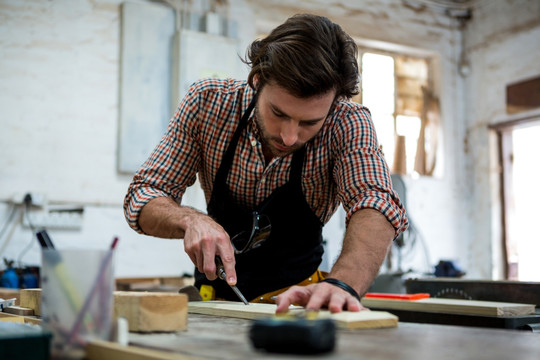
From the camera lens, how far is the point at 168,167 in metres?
1.91

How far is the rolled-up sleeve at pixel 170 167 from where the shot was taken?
1845mm

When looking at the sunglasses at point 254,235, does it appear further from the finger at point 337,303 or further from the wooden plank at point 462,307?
the finger at point 337,303

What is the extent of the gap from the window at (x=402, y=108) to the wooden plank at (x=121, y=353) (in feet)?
16.8

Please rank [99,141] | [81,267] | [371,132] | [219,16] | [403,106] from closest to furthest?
[81,267]
[371,132]
[99,141]
[219,16]
[403,106]

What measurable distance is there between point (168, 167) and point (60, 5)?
3.23 m

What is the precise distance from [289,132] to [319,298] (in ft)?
2.08

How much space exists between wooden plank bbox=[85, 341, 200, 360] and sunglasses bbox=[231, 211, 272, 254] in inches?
36.8

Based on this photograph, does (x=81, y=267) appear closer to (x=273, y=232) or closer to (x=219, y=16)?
(x=273, y=232)

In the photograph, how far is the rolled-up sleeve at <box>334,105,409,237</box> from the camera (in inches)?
67.2

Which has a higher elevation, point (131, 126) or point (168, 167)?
point (131, 126)

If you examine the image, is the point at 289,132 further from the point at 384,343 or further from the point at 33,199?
the point at 33,199

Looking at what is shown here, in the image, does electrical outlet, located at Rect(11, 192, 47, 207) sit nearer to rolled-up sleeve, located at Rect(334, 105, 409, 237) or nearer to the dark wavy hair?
the dark wavy hair

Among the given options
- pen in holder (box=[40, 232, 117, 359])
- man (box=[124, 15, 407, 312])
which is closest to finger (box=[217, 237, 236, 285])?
man (box=[124, 15, 407, 312])

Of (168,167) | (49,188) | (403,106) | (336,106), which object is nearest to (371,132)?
(336,106)
